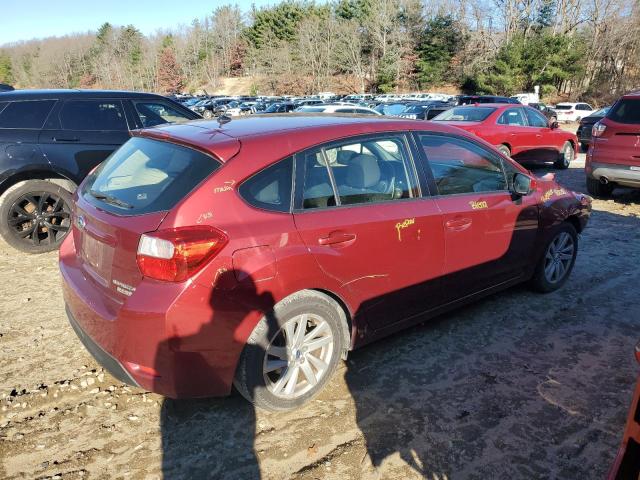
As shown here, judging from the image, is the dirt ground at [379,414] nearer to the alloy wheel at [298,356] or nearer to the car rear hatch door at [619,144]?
the alloy wheel at [298,356]

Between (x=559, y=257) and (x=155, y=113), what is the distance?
17.4 ft

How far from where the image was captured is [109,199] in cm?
294

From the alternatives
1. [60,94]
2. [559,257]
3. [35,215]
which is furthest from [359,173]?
[60,94]

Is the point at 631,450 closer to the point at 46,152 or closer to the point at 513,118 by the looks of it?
the point at 46,152

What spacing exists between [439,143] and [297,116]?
108 cm

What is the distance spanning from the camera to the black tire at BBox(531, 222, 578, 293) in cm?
453

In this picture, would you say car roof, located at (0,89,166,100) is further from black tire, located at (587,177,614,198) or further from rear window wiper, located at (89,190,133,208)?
black tire, located at (587,177,614,198)

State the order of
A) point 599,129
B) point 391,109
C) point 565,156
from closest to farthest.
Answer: point 599,129, point 565,156, point 391,109

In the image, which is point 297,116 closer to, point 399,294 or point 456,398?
point 399,294

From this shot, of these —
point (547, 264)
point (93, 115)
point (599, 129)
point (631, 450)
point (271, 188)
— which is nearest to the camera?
point (631, 450)

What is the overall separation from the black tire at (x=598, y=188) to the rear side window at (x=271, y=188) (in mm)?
7620

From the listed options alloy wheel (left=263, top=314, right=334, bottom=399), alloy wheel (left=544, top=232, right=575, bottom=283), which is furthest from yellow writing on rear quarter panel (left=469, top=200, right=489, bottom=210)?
alloy wheel (left=263, top=314, right=334, bottom=399)

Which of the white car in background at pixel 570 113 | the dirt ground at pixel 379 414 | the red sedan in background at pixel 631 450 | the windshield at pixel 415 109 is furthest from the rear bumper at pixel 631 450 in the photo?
the white car in background at pixel 570 113

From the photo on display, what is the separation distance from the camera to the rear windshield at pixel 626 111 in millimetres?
7748
